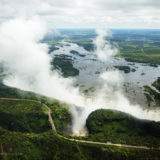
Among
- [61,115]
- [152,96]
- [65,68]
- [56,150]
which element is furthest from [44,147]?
[65,68]

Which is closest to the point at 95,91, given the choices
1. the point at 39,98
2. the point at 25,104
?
the point at 39,98

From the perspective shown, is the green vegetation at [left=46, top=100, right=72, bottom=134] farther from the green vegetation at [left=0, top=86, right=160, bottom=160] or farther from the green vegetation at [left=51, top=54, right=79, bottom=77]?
the green vegetation at [left=51, top=54, right=79, bottom=77]

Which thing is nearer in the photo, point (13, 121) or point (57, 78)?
point (13, 121)

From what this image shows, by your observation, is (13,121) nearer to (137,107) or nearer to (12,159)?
(12,159)

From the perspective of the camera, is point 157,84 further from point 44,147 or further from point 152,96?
point 44,147

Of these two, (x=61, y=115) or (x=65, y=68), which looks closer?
(x=61, y=115)

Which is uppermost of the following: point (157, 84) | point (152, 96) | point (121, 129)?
point (157, 84)

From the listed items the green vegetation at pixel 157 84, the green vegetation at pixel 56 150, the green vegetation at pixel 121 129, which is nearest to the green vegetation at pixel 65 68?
the green vegetation at pixel 157 84

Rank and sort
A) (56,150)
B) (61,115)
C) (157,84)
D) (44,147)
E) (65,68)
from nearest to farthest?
(56,150) → (44,147) → (61,115) → (157,84) → (65,68)
